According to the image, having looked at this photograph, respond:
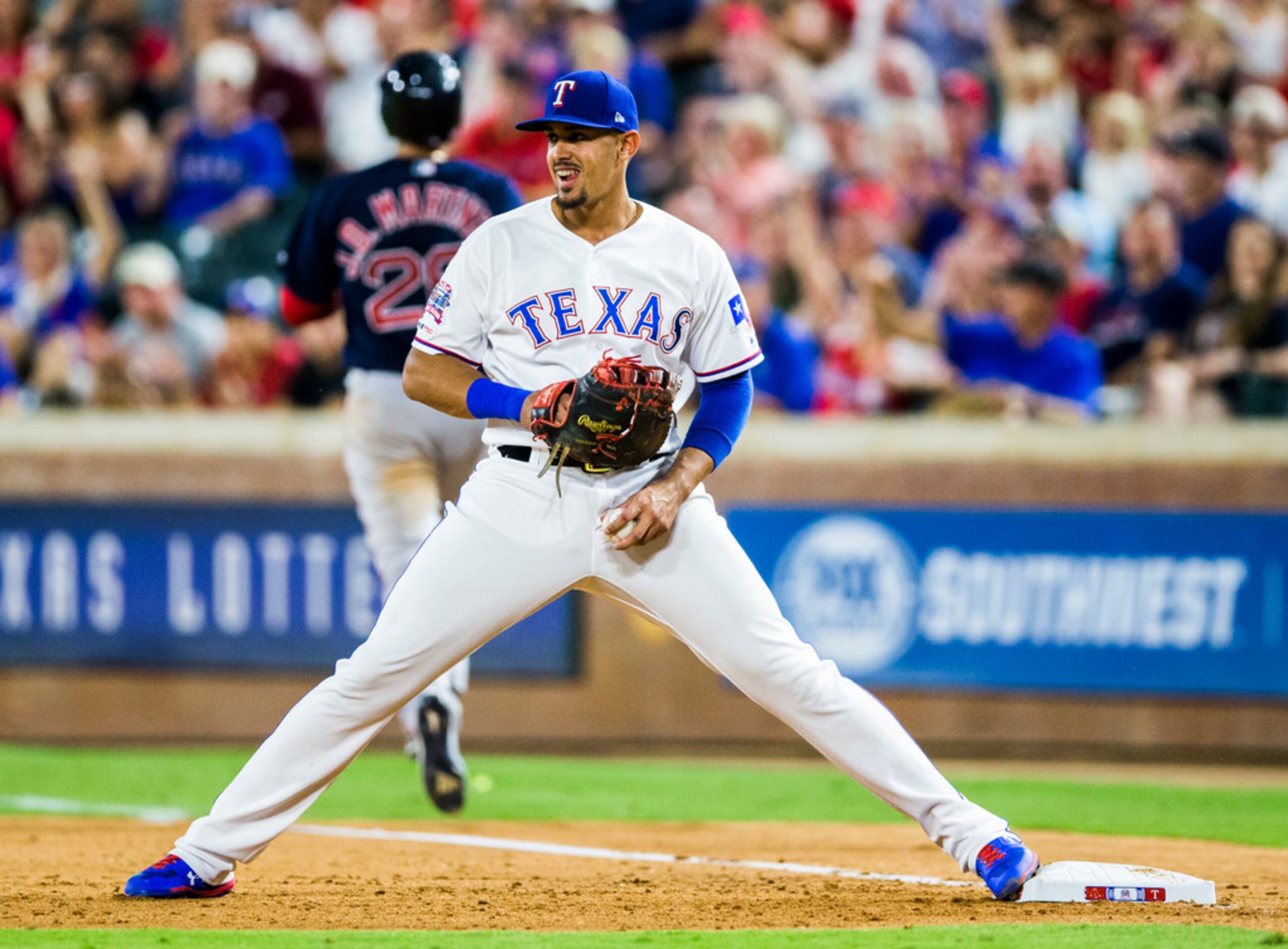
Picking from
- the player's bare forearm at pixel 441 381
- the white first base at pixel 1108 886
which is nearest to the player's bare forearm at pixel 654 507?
the player's bare forearm at pixel 441 381

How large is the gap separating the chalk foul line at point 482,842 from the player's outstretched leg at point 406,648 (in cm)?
154

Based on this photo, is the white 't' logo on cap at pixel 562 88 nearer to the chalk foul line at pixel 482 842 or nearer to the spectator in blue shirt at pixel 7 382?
the chalk foul line at pixel 482 842

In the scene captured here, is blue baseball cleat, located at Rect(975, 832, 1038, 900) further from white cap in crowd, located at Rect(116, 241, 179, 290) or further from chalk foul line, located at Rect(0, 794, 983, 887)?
white cap in crowd, located at Rect(116, 241, 179, 290)

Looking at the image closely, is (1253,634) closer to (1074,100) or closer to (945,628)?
(945,628)

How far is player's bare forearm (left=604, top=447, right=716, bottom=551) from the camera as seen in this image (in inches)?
164

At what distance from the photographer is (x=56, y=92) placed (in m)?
11.8

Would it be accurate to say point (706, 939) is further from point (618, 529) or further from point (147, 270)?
point (147, 270)

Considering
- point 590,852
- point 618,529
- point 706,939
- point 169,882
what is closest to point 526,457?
point 618,529

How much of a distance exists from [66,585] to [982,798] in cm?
478

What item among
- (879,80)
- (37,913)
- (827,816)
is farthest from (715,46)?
(37,913)

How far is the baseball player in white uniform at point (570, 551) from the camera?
14.0 ft

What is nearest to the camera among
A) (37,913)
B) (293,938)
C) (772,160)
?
(293,938)

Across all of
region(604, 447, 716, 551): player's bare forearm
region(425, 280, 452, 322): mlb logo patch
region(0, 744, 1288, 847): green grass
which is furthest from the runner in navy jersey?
region(604, 447, 716, 551): player's bare forearm

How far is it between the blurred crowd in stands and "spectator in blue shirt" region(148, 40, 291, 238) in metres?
0.02
